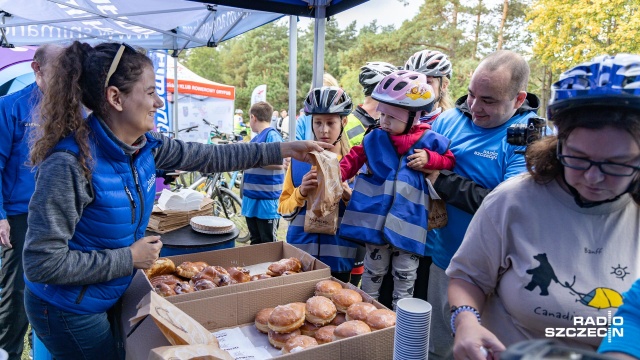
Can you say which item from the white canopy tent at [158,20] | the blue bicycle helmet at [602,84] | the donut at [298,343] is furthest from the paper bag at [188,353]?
the white canopy tent at [158,20]

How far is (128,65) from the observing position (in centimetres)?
176

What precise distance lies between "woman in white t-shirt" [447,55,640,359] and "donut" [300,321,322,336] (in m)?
0.72

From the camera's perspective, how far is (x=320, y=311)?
6.27 feet

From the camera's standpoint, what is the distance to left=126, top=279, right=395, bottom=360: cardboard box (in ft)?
5.08

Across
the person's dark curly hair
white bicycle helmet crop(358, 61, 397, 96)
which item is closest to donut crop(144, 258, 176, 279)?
the person's dark curly hair

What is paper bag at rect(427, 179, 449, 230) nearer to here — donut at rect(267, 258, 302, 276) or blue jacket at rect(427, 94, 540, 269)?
blue jacket at rect(427, 94, 540, 269)

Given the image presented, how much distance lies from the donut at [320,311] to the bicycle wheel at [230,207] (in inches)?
224

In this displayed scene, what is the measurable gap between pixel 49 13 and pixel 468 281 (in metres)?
6.75

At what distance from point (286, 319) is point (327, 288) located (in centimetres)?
30

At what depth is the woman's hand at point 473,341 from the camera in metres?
1.20

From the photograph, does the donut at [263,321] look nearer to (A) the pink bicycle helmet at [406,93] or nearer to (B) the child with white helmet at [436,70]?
(A) the pink bicycle helmet at [406,93]

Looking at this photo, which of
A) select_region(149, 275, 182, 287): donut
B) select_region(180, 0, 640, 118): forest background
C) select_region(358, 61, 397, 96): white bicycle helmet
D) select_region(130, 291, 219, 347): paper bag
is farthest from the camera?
select_region(180, 0, 640, 118): forest background

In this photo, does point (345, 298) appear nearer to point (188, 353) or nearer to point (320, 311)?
point (320, 311)

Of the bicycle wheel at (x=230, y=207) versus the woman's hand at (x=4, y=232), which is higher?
the woman's hand at (x=4, y=232)
